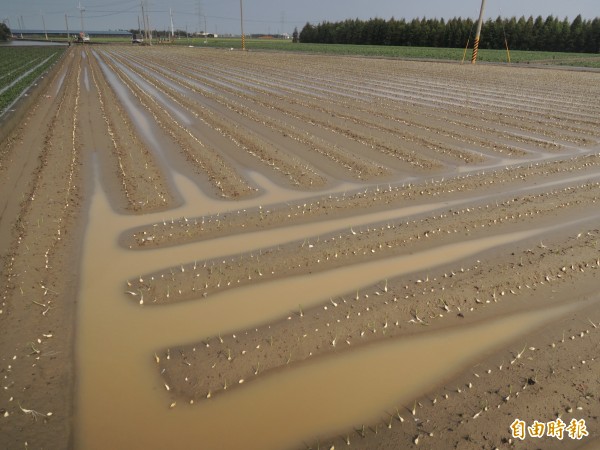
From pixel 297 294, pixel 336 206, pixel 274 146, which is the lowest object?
pixel 297 294

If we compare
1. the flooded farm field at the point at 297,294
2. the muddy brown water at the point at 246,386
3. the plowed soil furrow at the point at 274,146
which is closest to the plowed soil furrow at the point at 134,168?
the flooded farm field at the point at 297,294

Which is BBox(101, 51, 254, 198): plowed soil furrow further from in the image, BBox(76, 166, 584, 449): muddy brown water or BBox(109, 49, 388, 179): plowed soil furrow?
BBox(76, 166, 584, 449): muddy brown water

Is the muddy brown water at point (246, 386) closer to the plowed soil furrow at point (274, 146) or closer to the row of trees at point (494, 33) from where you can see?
the plowed soil furrow at point (274, 146)

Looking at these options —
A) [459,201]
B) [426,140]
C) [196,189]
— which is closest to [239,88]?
[426,140]

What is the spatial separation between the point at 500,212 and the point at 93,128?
10459mm

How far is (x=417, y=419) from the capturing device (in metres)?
3.24

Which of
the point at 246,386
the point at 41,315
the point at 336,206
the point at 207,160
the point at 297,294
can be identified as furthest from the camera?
the point at 207,160

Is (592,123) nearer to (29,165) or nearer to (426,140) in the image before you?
(426,140)

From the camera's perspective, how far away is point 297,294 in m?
4.78

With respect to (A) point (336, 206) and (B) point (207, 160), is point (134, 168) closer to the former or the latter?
(B) point (207, 160)

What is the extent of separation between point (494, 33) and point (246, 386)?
7315 cm

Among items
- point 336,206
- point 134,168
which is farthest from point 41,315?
point 134,168

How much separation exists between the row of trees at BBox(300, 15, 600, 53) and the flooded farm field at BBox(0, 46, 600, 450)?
6140cm

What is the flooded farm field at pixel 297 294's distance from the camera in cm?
326
